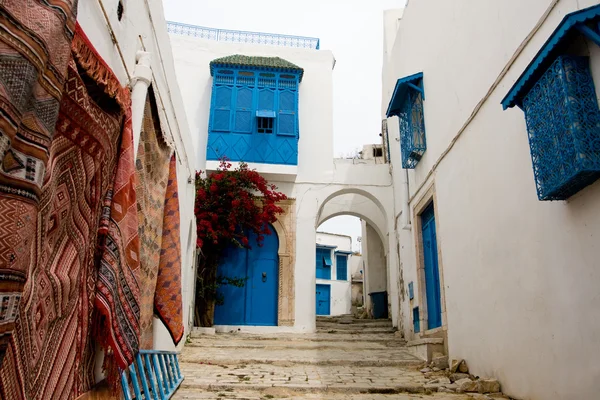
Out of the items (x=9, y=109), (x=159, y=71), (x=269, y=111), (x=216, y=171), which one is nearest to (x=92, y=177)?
(x=9, y=109)

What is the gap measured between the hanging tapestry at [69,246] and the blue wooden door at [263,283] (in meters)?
7.90

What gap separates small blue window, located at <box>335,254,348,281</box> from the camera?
2431cm

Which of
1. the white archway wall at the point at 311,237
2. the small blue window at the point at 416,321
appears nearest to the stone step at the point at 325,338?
the small blue window at the point at 416,321

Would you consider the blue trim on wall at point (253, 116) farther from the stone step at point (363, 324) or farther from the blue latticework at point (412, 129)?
the stone step at point (363, 324)

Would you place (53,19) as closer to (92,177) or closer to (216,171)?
(92,177)

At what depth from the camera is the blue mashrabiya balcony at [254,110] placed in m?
10.6

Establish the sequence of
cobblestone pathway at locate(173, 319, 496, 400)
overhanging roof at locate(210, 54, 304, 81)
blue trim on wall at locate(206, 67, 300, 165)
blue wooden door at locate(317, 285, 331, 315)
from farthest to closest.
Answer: blue wooden door at locate(317, 285, 331, 315) → overhanging roof at locate(210, 54, 304, 81) → blue trim on wall at locate(206, 67, 300, 165) → cobblestone pathway at locate(173, 319, 496, 400)

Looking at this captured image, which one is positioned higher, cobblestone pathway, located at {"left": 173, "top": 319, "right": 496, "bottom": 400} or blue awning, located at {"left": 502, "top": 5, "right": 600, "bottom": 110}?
blue awning, located at {"left": 502, "top": 5, "right": 600, "bottom": 110}

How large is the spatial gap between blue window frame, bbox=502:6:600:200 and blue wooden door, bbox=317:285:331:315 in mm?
19747

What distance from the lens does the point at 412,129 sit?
7.94 m

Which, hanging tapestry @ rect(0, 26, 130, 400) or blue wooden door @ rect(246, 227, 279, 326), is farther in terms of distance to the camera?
blue wooden door @ rect(246, 227, 279, 326)

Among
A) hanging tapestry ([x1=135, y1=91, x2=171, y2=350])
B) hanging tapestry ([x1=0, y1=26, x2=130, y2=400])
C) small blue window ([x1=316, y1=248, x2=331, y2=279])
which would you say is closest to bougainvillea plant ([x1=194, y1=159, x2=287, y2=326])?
hanging tapestry ([x1=135, y1=91, x2=171, y2=350])

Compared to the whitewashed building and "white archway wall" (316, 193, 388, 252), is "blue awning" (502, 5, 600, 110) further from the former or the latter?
"white archway wall" (316, 193, 388, 252)

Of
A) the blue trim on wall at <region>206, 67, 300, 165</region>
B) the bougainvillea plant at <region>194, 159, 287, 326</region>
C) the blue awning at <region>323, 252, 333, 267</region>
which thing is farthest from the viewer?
the blue awning at <region>323, 252, 333, 267</region>
